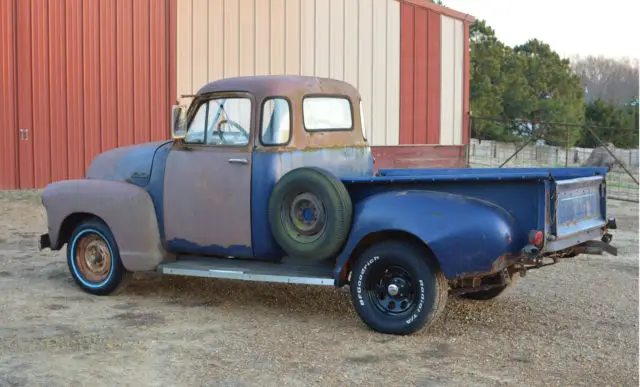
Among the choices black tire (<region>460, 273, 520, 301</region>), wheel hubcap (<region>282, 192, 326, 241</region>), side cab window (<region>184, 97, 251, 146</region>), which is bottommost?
black tire (<region>460, 273, 520, 301</region>)

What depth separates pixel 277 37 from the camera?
17734 mm

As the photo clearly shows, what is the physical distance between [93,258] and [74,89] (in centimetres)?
751

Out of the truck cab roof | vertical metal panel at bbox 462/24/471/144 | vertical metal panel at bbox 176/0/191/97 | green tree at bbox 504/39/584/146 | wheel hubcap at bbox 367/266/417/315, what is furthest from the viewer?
green tree at bbox 504/39/584/146

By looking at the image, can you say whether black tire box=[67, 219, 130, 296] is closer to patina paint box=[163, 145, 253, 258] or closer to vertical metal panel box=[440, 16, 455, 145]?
patina paint box=[163, 145, 253, 258]

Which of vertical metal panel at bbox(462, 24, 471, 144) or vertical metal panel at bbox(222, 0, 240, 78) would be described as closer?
vertical metal panel at bbox(222, 0, 240, 78)

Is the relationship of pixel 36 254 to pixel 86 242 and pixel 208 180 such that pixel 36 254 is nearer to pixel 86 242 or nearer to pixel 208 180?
pixel 86 242

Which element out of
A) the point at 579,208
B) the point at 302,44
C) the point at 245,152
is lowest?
the point at 579,208

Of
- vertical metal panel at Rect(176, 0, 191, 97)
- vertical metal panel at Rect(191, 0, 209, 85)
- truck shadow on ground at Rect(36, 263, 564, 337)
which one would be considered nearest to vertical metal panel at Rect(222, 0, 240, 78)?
vertical metal panel at Rect(191, 0, 209, 85)

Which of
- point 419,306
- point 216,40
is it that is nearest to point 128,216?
point 419,306

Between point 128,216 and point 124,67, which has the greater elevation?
point 124,67

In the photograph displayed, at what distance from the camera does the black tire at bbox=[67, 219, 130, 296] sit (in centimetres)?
794

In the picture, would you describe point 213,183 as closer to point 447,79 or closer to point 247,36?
point 247,36

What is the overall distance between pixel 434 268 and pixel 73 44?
1050cm

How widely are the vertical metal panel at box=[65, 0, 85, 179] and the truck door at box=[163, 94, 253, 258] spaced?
25.8 feet
